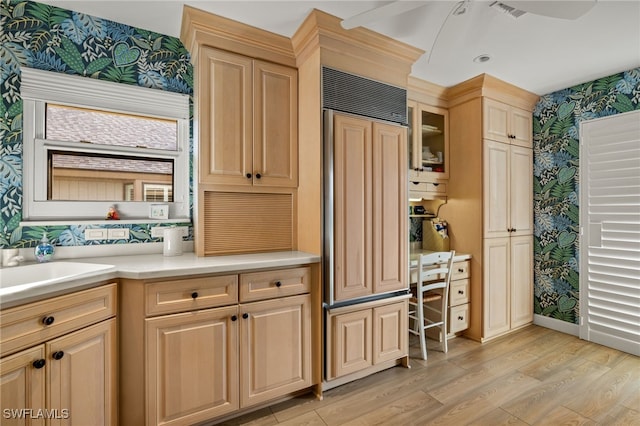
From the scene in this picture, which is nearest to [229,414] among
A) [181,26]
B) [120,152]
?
[120,152]

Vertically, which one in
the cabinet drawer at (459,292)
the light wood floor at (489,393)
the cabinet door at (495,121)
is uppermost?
the cabinet door at (495,121)

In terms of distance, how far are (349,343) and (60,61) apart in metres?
2.66

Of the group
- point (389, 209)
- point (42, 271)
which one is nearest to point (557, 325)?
point (389, 209)

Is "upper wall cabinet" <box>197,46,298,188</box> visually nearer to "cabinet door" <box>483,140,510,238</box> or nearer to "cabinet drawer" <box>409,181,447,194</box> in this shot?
"cabinet drawer" <box>409,181,447,194</box>

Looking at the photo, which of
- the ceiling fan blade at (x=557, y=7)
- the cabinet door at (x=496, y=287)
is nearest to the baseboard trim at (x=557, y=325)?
the cabinet door at (x=496, y=287)

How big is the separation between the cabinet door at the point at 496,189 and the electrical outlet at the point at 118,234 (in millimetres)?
3034

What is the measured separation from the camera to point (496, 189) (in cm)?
304

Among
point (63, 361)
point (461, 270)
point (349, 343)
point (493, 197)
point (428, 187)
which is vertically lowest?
point (349, 343)

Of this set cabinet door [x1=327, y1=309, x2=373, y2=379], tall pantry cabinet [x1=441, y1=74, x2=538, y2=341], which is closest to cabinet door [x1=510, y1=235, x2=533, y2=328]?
tall pantry cabinet [x1=441, y1=74, x2=538, y2=341]

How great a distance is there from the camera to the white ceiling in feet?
6.17

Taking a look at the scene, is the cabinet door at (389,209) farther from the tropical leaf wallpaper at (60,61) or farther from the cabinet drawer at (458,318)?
the tropical leaf wallpaper at (60,61)

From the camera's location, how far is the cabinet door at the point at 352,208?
6.95 ft

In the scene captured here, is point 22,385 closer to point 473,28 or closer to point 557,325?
point 473,28

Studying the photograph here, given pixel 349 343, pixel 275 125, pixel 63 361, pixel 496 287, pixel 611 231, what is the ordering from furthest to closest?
pixel 496 287 < pixel 611 231 < pixel 275 125 < pixel 349 343 < pixel 63 361
